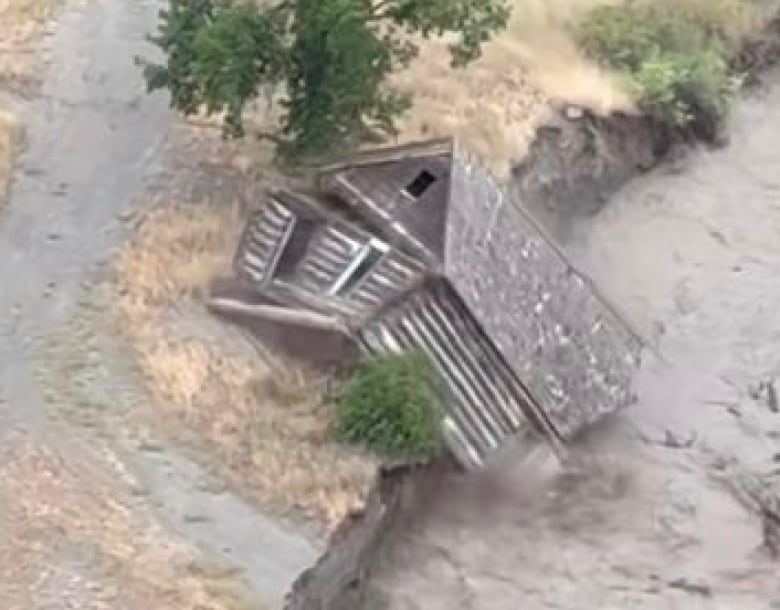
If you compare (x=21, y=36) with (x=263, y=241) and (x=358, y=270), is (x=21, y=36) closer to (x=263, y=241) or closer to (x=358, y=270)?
(x=263, y=241)

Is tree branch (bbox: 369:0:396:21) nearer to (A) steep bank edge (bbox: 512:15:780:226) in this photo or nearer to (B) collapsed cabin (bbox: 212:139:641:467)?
(B) collapsed cabin (bbox: 212:139:641:467)

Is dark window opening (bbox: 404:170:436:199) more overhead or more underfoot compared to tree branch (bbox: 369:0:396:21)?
more underfoot

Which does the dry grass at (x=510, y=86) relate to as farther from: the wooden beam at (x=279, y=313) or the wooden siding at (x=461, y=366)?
the wooden beam at (x=279, y=313)

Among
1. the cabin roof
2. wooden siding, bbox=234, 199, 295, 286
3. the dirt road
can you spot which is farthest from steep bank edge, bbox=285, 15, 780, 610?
wooden siding, bbox=234, 199, 295, 286

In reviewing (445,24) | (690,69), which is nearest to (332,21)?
(445,24)

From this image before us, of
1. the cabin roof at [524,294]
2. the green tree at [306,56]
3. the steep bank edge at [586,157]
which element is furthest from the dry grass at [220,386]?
the steep bank edge at [586,157]
